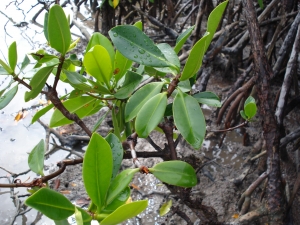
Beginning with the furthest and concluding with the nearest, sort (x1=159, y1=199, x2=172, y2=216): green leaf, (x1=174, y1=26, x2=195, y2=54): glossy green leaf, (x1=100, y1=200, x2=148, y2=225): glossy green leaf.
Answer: (x1=159, y1=199, x2=172, y2=216): green leaf, (x1=174, y1=26, x2=195, y2=54): glossy green leaf, (x1=100, y1=200, x2=148, y2=225): glossy green leaf

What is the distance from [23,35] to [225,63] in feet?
7.51

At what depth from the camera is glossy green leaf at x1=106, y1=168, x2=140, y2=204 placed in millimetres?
544

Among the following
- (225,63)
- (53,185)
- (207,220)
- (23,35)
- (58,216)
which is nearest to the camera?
(58,216)

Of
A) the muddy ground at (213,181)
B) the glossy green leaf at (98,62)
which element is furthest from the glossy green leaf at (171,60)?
the muddy ground at (213,181)

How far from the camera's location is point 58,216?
519mm

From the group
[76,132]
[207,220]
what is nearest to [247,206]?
[207,220]

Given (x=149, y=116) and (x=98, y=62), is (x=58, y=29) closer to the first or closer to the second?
(x=98, y=62)

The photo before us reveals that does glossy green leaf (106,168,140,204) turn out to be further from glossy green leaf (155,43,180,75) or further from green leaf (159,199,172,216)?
green leaf (159,199,172,216)

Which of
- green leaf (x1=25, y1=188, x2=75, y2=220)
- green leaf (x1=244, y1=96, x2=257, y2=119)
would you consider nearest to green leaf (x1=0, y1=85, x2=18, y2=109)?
green leaf (x1=25, y1=188, x2=75, y2=220)

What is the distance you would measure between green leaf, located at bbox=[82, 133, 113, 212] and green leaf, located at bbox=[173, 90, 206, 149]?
162 millimetres

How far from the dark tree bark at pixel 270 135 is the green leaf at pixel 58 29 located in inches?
23.6

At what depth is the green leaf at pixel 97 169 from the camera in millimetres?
511

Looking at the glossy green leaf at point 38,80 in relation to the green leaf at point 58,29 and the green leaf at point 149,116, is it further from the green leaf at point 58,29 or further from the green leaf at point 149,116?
the green leaf at point 149,116

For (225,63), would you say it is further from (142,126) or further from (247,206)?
(142,126)
